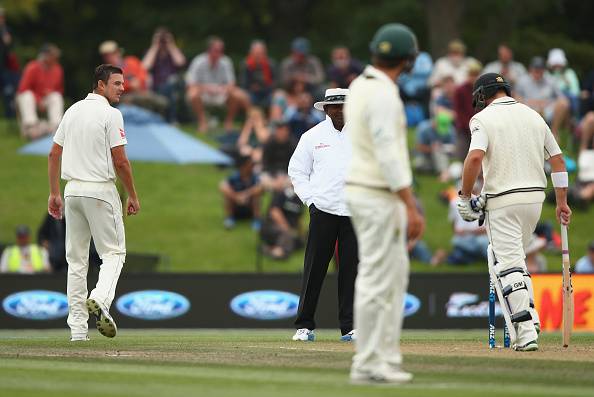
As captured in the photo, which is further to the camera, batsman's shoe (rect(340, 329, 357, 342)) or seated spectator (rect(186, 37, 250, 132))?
seated spectator (rect(186, 37, 250, 132))

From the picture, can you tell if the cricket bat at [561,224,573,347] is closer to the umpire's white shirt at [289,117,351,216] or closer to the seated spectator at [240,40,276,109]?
the umpire's white shirt at [289,117,351,216]

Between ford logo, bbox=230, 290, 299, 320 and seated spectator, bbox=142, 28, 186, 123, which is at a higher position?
seated spectator, bbox=142, 28, 186, 123

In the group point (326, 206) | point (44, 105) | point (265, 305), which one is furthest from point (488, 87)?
point (44, 105)

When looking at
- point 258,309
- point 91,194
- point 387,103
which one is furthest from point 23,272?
point 387,103

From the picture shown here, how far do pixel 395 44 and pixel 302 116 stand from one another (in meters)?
16.7

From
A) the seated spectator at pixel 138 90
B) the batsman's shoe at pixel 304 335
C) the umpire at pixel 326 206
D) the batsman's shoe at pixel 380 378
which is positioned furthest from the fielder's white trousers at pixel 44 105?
the batsman's shoe at pixel 380 378

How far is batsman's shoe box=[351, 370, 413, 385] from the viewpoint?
8.50m

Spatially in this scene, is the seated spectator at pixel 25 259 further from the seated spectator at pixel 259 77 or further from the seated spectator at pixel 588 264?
the seated spectator at pixel 259 77

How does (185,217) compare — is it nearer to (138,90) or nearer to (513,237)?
(138,90)

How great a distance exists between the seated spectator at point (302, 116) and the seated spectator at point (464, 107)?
104 inches

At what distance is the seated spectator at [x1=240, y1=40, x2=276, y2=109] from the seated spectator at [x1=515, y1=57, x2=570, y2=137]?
5257mm

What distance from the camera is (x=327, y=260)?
12898 mm

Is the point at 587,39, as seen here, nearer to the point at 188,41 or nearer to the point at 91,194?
the point at 188,41

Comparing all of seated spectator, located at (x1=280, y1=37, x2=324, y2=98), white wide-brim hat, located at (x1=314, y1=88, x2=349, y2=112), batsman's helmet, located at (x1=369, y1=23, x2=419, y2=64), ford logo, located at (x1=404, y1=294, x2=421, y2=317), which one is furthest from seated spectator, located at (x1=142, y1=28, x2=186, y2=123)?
batsman's helmet, located at (x1=369, y1=23, x2=419, y2=64)
